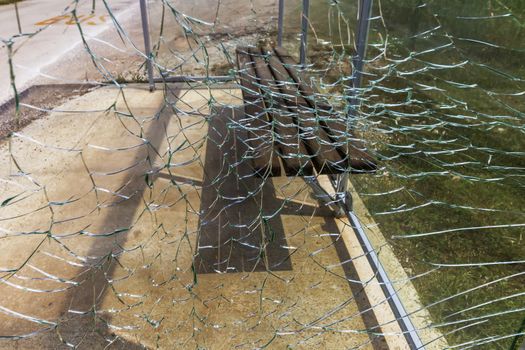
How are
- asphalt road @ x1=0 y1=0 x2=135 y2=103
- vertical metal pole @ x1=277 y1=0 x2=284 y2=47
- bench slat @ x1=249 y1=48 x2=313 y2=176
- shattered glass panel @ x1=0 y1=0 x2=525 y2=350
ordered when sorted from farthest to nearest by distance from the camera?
asphalt road @ x1=0 y1=0 x2=135 y2=103 → vertical metal pole @ x1=277 y1=0 x2=284 y2=47 → bench slat @ x1=249 y1=48 x2=313 y2=176 → shattered glass panel @ x1=0 y1=0 x2=525 y2=350

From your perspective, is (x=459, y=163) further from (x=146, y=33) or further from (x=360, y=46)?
(x=146, y=33)

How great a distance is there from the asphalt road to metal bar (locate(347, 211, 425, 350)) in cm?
395

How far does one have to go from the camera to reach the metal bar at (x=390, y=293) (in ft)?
6.52

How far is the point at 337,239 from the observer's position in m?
2.59

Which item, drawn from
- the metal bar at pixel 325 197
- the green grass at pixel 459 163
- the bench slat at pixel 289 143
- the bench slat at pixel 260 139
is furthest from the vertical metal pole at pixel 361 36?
the metal bar at pixel 325 197

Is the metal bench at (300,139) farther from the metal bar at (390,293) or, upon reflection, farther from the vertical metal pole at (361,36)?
the metal bar at (390,293)

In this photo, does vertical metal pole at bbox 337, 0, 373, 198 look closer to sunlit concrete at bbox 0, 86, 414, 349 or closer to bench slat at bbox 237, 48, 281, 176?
bench slat at bbox 237, 48, 281, 176

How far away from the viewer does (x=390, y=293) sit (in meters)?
2.21

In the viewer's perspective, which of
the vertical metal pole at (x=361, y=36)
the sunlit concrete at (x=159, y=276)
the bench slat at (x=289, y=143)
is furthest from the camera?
the vertical metal pole at (x=361, y=36)

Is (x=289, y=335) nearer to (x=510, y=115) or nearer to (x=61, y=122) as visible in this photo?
(x=510, y=115)

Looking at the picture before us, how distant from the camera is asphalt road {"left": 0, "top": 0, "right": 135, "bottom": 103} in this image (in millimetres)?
5330

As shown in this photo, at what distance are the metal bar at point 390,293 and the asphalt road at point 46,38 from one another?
3.95 meters

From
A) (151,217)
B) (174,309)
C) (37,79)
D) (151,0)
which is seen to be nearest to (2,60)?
(37,79)

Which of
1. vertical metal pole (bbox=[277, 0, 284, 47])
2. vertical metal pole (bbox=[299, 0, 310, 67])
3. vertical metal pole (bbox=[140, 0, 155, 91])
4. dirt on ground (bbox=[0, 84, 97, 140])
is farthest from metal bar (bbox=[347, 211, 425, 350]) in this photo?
dirt on ground (bbox=[0, 84, 97, 140])
